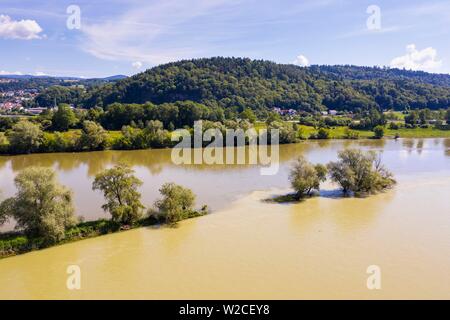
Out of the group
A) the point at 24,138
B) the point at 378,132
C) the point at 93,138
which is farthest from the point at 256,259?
the point at 378,132

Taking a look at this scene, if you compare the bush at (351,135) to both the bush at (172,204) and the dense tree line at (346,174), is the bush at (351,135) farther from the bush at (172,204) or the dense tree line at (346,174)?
the bush at (172,204)

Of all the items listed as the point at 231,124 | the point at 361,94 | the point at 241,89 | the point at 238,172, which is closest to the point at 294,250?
the point at 238,172

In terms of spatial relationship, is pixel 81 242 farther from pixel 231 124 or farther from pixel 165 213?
pixel 231 124

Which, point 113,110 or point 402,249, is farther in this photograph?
point 113,110

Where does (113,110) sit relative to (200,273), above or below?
above

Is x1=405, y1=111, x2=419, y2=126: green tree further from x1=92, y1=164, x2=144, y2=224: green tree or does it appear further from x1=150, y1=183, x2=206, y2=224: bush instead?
x1=92, y1=164, x2=144, y2=224: green tree

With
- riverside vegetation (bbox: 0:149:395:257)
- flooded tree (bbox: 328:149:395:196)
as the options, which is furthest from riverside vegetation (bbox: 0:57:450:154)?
flooded tree (bbox: 328:149:395:196)
